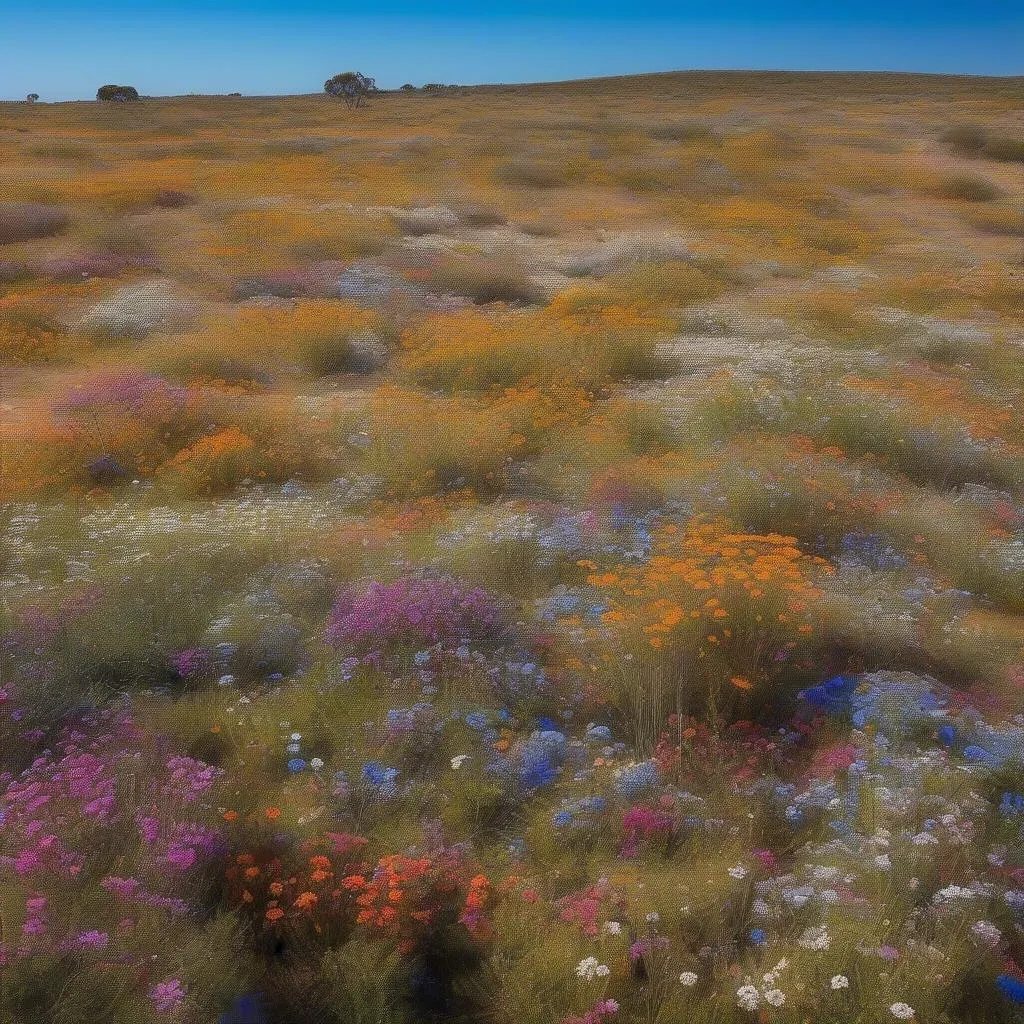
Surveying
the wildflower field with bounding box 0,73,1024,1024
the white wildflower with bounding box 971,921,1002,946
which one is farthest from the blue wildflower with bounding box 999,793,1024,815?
the white wildflower with bounding box 971,921,1002,946

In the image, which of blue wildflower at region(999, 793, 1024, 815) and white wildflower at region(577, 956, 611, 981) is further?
blue wildflower at region(999, 793, 1024, 815)

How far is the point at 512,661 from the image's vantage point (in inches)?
235

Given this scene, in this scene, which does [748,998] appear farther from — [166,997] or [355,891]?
[166,997]

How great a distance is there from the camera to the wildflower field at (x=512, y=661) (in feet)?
12.5

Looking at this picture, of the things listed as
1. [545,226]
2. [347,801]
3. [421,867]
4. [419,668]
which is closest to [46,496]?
[419,668]

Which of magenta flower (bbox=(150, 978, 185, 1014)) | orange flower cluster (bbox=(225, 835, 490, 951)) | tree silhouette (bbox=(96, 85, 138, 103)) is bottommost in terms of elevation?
orange flower cluster (bbox=(225, 835, 490, 951))

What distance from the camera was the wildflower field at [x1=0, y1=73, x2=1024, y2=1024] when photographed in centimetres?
380

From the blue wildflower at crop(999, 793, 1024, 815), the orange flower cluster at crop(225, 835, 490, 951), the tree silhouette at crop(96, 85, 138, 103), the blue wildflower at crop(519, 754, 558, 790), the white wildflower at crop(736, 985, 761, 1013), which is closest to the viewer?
the white wildflower at crop(736, 985, 761, 1013)

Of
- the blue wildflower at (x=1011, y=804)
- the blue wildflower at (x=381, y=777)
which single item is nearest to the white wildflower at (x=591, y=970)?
the blue wildflower at (x=381, y=777)

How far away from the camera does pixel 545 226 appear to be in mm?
25172

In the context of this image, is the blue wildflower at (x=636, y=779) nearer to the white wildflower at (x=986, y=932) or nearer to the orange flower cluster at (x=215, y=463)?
the white wildflower at (x=986, y=932)

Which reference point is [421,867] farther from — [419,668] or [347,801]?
[419,668]

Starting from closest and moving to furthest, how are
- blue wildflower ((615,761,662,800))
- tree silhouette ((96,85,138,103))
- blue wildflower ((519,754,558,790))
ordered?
blue wildflower ((615,761,662,800)) → blue wildflower ((519,754,558,790)) → tree silhouette ((96,85,138,103))

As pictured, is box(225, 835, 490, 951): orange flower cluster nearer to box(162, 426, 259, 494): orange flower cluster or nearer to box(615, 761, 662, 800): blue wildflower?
box(615, 761, 662, 800): blue wildflower
